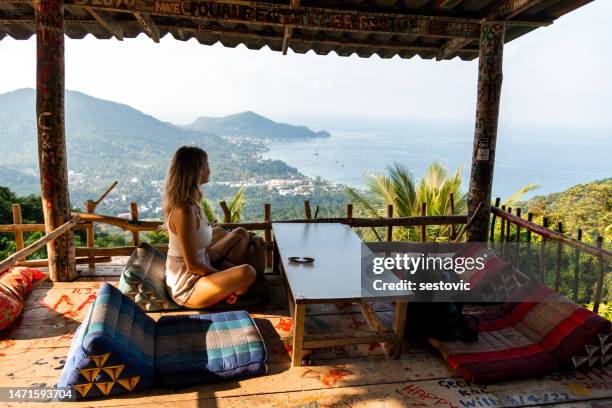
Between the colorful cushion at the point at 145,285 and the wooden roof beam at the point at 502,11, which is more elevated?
the wooden roof beam at the point at 502,11

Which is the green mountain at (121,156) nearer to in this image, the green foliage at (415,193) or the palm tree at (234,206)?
the palm tree at (234,206)

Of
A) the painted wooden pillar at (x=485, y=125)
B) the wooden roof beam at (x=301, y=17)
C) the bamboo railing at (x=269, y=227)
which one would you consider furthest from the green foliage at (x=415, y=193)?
the wooden roof beam at (x=301, y=17)

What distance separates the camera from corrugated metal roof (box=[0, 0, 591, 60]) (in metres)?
3.83

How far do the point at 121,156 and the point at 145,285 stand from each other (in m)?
31.1

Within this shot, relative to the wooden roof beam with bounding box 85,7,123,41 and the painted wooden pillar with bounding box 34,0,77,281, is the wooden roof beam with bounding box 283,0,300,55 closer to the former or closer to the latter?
the wooden roof beam with bounding box 85,7,123,41

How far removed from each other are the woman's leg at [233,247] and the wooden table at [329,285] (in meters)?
0.32

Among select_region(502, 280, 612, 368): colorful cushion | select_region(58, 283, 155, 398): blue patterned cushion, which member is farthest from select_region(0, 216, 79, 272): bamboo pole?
select_region(502, 280, 612, 368): colorful cushion

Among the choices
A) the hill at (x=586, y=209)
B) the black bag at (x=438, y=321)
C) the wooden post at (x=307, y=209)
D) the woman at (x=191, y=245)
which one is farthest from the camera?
the hill at (x=586, y=209)

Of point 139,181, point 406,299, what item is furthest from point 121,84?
point 406,299

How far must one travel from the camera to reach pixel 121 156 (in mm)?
31688

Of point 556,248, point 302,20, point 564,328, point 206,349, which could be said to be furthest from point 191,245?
point 556,248

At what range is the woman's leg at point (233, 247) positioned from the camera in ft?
12.6

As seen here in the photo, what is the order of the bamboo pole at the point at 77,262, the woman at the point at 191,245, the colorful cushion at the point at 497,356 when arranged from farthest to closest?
the bamboo pole at the point at 77,262 → the woman at the point at 191,245 → the colorful cushion at the point at 497,356

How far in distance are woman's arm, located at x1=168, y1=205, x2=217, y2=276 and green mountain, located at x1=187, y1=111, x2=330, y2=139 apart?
35.8 meters
